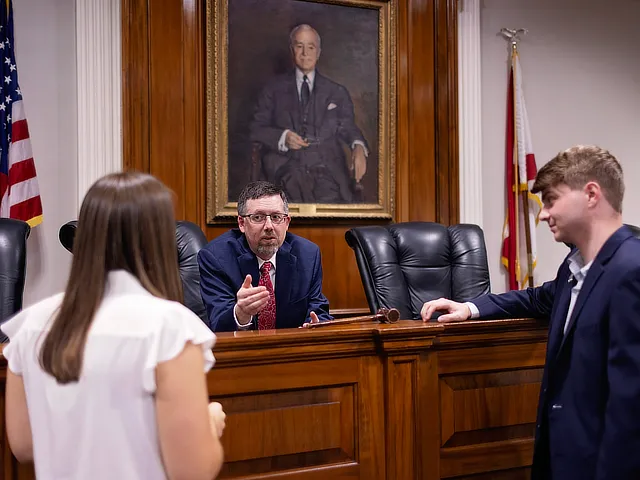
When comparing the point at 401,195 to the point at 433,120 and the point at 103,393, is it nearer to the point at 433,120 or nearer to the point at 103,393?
the point at 433,120

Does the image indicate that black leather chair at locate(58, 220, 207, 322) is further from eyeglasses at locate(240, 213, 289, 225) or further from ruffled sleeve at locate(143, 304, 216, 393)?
ruffled sleeve at locate(143, 304, 216, 393)

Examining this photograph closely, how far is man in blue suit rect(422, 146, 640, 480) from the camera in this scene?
1.67 metres

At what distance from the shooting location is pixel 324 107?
4617 millimetres

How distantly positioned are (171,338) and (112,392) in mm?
127

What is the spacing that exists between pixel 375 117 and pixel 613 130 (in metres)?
2.10

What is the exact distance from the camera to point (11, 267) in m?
2.93

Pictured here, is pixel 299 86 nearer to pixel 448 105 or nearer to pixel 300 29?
pixel 300 29

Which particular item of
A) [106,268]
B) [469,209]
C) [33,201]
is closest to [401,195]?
[469,209]

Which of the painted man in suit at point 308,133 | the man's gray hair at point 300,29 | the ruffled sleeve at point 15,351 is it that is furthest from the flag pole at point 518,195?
the ruffled sleeve at point 15,351

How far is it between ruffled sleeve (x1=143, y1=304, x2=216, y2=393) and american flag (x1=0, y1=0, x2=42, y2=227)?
307 cm

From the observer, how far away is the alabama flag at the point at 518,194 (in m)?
4.98

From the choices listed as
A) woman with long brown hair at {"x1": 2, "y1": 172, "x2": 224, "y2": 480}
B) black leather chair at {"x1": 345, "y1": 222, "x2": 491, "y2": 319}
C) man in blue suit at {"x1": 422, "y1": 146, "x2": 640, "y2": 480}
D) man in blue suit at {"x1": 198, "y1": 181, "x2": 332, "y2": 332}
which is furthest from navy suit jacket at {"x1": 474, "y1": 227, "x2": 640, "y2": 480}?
black leather chair at {"x1": 345, "y1": 222, "x2": 491, "y2": 319}

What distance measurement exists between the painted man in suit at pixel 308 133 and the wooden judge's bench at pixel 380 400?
238 cm

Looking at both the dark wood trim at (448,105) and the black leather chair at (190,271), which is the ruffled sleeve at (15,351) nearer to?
the black leather chair at (190,271)
